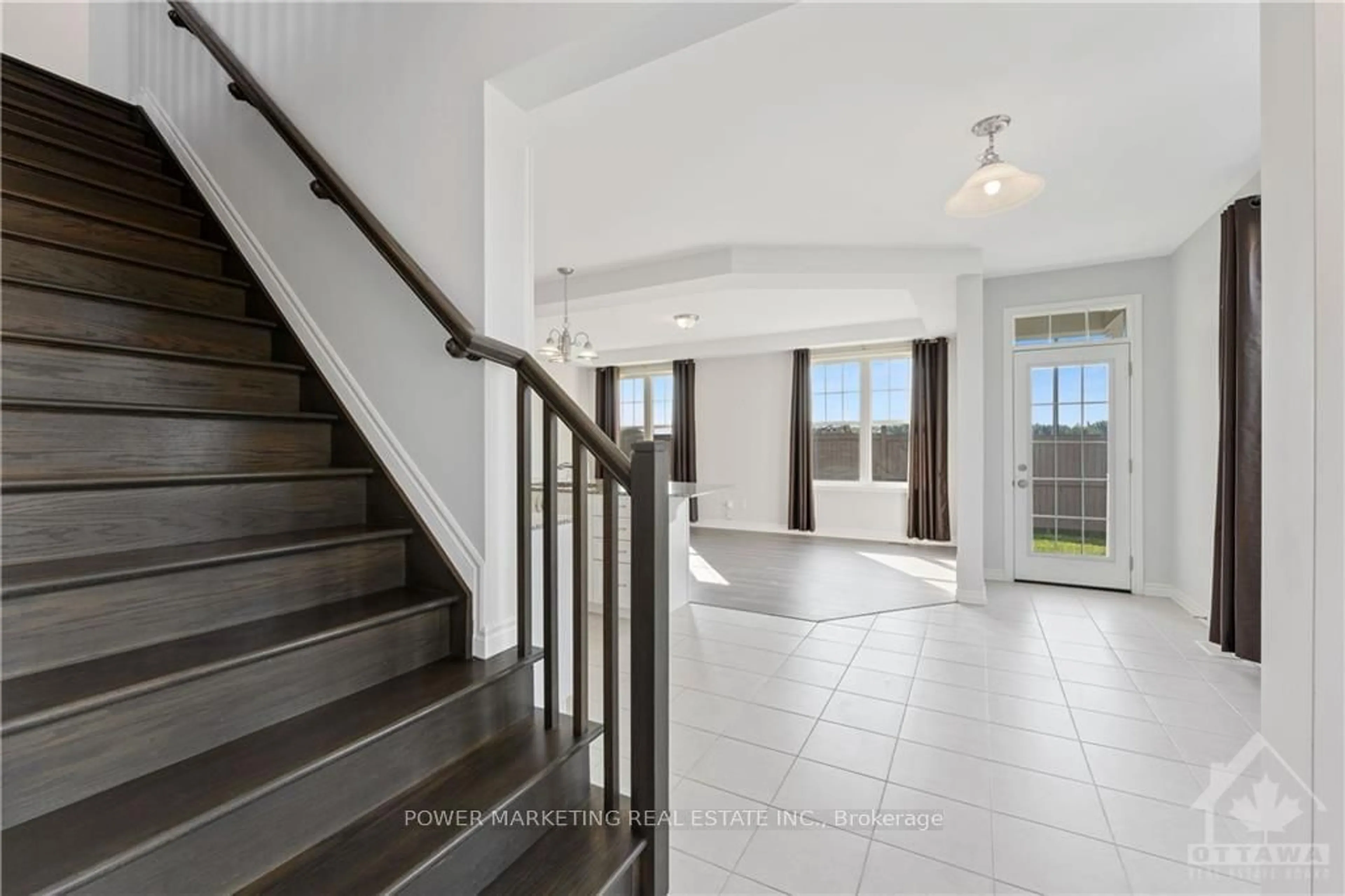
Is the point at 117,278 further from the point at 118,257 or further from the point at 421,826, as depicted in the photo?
the point at 421,826

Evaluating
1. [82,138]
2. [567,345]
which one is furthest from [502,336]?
[567,345]

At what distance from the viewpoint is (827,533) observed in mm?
7293

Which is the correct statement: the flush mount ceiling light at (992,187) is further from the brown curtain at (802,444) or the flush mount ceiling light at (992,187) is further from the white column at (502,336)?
the brown curtain at (802,444)

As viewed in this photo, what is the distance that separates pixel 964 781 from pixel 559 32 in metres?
2.76

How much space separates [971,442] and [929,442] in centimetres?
247

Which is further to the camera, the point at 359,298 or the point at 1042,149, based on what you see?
the point at 1042,149

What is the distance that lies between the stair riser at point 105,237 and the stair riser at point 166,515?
36.6 inches

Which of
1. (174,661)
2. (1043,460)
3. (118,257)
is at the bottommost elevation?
(174,661)

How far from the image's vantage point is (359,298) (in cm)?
189

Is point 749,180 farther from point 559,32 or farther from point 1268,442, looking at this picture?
point 1268,442

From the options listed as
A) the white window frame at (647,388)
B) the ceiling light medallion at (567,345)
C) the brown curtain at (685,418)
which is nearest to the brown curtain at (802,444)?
the brown curtain at (685,418)

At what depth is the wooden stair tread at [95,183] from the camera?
1.77 meters

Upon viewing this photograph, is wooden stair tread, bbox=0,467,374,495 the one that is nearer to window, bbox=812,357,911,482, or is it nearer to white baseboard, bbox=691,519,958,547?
white baseboard, bbox=691,519,958,547

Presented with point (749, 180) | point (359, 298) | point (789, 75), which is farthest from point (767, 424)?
point (359, 298)
